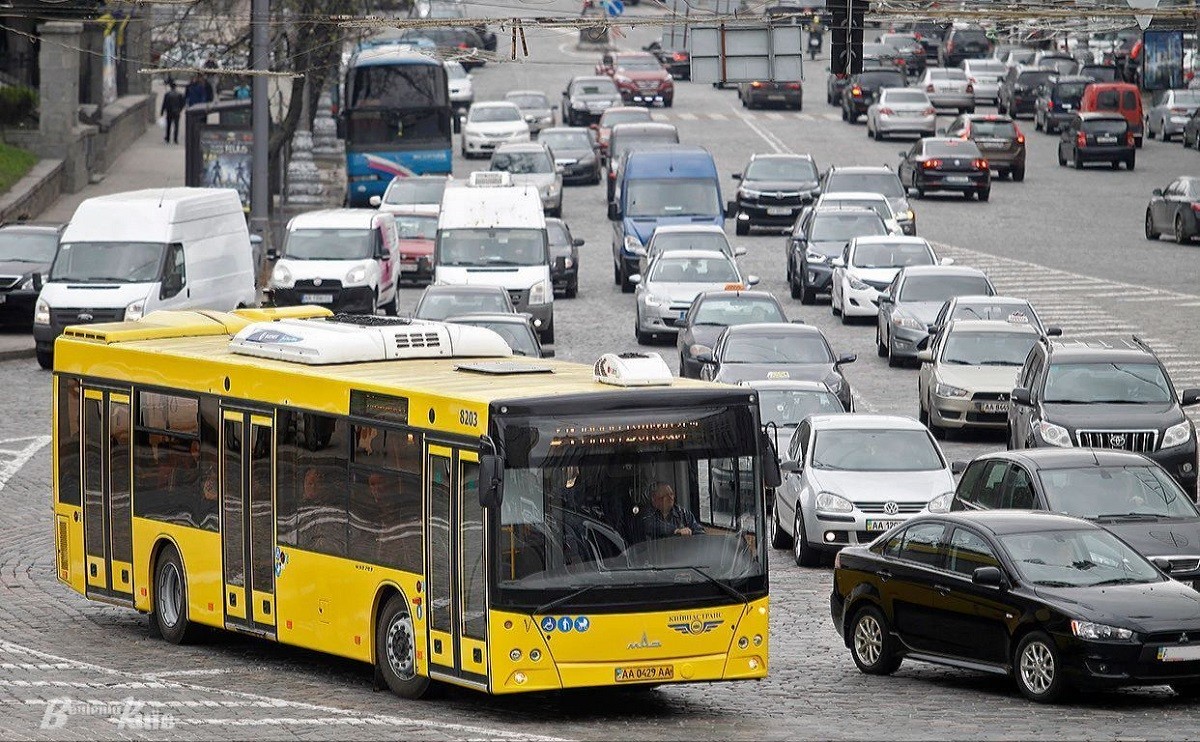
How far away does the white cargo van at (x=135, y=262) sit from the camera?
1278 inches

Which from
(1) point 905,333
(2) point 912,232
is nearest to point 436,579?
(1) point 905,333

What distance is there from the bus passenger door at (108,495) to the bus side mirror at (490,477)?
17.8 feet

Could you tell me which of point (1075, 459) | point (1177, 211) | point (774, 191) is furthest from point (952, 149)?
point (1075, 459)

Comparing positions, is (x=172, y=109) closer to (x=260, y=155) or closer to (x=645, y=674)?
(x=260, y=155)

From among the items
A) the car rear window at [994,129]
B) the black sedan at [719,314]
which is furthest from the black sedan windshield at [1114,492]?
the car rear window at [994,129]

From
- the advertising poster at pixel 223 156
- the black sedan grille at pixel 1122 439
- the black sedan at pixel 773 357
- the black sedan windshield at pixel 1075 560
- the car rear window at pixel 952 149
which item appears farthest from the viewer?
the car rear window at pixel 952 149

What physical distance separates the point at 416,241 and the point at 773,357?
16089 mm

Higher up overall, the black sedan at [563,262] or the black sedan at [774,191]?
the black sedan at [774,191]

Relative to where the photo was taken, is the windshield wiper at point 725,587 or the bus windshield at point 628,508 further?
the windshield wiper at point 725,587

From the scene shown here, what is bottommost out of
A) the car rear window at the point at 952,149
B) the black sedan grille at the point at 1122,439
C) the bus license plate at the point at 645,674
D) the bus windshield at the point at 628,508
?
the black sedan grille at the point at 1122,439

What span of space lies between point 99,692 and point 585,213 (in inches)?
1513

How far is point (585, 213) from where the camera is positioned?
173ft

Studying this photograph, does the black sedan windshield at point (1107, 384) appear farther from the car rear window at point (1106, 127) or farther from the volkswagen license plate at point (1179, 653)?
the car rear window at point (1106, 127)

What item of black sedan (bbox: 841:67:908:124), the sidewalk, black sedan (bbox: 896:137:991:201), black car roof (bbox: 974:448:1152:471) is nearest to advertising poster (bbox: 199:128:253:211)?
the sidewalk
